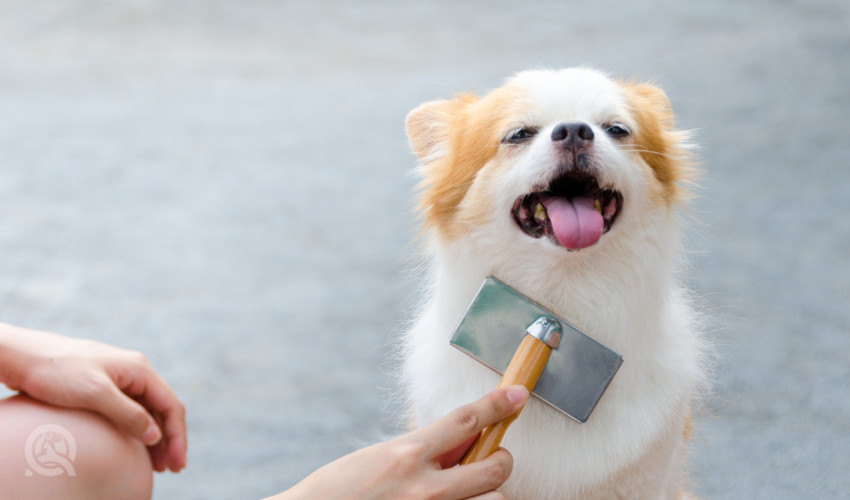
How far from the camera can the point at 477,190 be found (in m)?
1.11

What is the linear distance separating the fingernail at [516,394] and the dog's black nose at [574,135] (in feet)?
0.99

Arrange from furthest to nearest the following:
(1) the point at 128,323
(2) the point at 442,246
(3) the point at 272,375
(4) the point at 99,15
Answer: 1. (4) the point at 99,15
2. (1) the point at 128,323
3. (3) the point at 272,375
4. (2) the point at 442,246

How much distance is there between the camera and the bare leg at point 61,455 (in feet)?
2.80

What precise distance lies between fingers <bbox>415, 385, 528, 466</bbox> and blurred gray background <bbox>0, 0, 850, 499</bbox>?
418mm

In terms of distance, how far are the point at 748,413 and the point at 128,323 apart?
1.56 m

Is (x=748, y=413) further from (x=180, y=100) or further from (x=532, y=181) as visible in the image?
(x=180, y=100)

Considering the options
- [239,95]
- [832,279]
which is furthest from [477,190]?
[239,95]

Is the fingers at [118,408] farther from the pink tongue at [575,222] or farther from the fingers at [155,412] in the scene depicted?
the pink tongue at [575,222]

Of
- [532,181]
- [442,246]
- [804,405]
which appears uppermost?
[532,181]

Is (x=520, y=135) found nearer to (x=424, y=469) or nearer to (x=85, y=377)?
(x=424, y=469)

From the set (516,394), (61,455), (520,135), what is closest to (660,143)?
(520,135)

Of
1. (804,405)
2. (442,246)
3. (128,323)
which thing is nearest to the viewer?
(442,246)

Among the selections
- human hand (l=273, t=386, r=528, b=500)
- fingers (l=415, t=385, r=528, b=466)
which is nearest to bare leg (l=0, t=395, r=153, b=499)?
human hand (l=273, t=386, r=528, b=500)
